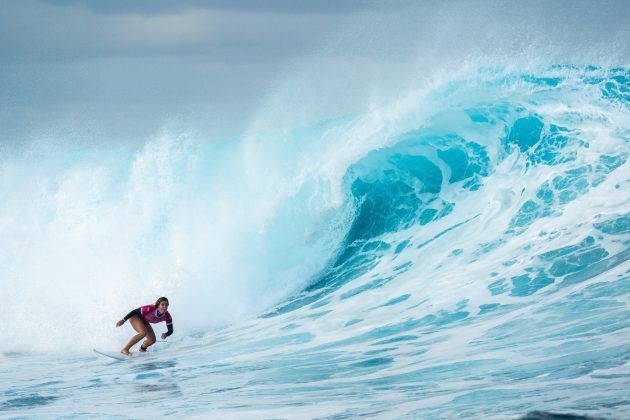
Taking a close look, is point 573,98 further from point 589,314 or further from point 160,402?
point 160,402

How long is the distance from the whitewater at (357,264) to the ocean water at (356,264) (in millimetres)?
39

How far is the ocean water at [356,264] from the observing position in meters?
7.13

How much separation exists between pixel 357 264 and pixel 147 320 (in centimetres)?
410

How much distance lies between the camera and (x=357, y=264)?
13.3 m

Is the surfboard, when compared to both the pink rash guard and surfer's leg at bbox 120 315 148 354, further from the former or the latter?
the pink rash guard

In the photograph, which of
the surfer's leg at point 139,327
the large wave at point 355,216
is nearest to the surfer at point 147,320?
the surfer's leg at point 139,327

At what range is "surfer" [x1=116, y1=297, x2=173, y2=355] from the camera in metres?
10.2

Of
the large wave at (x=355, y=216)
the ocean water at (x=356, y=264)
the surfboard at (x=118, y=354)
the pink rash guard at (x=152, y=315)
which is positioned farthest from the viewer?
the large wave at (x=355, y=216)

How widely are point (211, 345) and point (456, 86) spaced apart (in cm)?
817

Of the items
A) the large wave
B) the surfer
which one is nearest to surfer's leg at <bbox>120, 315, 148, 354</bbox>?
the surfer

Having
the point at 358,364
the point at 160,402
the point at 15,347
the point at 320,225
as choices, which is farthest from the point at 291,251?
the point at 160,402

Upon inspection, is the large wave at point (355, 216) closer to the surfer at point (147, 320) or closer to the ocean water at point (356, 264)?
the ocean water at point (356, 264)

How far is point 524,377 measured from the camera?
6.60 meters

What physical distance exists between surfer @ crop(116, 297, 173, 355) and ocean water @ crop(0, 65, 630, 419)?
0.75 ft
